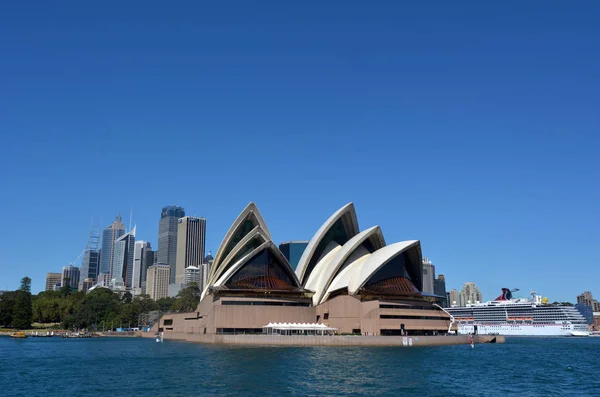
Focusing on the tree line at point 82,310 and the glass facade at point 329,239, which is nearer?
the glass facade at point 329,239

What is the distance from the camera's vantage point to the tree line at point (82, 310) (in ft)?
414

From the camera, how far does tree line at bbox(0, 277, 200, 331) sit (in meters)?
126

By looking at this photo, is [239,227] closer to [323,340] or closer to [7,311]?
[323,340]

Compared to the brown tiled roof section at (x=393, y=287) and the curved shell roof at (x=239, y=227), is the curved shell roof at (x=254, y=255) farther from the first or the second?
the brown tiled roof section at (x=393, y=287)

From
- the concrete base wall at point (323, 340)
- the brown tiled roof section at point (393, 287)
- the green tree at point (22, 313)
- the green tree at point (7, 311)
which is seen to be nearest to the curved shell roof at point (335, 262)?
the brown tiled roof section at point (393, 287)

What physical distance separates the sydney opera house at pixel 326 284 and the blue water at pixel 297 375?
739 inches

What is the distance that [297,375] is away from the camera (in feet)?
120

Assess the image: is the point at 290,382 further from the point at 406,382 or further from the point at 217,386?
the point at 406,382

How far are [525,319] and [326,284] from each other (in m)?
70.2

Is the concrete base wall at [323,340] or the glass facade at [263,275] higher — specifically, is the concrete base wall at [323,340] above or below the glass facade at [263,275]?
below

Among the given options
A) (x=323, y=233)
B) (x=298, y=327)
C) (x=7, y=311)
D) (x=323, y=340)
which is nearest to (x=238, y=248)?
(x=323, y=233)

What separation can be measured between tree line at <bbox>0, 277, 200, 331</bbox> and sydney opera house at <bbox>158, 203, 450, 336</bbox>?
5995cm

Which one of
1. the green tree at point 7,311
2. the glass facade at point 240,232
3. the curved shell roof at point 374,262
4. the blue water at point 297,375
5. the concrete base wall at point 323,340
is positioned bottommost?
the blue water at point 297,375

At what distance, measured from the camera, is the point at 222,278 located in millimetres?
78625
